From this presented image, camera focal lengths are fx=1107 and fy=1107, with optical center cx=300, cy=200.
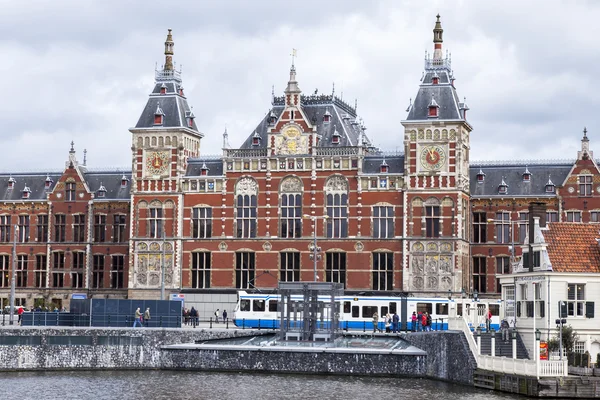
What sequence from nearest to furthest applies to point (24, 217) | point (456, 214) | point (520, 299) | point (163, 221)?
point (520, 299) → point (456, 214) → point (163, 221) → point (24, 217)

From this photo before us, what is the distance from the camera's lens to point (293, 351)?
61125 mm

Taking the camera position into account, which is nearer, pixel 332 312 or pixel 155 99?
pixel 332 312

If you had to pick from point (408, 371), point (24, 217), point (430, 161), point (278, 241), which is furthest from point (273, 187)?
point (408, 371)

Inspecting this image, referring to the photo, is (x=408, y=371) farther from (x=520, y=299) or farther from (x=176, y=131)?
(x=176, y=131)

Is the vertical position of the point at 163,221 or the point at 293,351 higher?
the point at 163,221

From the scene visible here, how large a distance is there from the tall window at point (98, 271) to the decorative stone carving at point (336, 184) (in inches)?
827

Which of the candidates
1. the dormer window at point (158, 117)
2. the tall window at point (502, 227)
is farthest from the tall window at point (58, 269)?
the tall window at point (502, 227)

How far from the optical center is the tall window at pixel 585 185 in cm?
8219

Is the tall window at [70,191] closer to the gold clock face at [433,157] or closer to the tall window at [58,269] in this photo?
the tall window at [58,269]

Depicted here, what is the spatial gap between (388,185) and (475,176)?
762cm

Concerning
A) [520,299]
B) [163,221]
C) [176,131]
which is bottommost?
[520,299]

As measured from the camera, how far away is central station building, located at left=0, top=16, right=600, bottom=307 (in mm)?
81938

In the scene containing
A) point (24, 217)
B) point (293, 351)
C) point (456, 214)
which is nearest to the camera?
point (293, 351)

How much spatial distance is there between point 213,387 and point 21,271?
1728 inches
